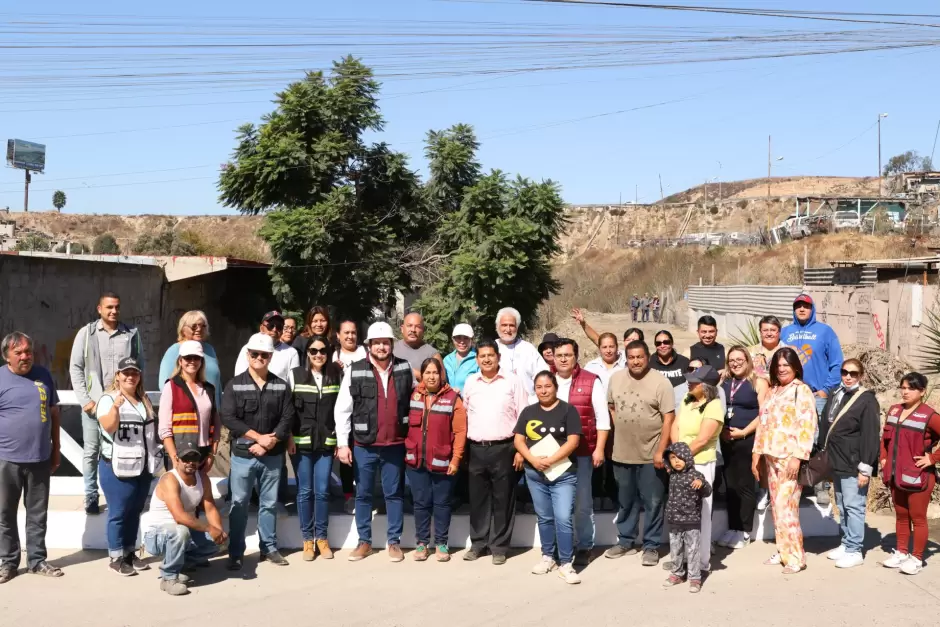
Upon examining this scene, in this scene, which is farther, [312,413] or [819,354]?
[819,354]

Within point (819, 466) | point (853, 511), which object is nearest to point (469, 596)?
point (819, 466)

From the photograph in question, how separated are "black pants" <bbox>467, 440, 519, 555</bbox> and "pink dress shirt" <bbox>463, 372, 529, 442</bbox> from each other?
97 mm

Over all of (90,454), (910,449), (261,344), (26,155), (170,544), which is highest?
(26,155)

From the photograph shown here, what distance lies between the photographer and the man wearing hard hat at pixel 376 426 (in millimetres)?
6723

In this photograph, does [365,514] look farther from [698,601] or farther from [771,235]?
[771,235]

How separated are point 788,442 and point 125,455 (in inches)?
187

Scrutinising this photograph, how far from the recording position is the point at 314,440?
668cm

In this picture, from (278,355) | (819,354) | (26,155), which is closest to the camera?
(278,355)

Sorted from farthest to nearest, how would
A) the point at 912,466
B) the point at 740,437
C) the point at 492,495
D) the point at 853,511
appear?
the point at 740,437
the point at 492,495
the point at 853,511
the point at 912,466

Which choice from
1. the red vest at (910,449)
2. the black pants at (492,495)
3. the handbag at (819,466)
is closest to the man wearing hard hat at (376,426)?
the black pants at (492,495)

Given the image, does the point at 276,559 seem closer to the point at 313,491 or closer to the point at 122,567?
the point at 313,491

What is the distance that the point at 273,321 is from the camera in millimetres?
7488

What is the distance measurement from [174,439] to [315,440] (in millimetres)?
998

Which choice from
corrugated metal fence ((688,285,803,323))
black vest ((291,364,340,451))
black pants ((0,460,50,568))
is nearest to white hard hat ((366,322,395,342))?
black vest ((291,364,340,451))
